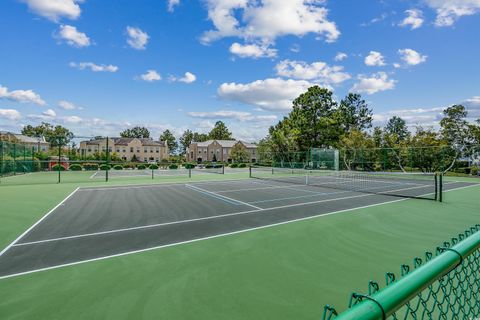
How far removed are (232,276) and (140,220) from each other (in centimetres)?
541

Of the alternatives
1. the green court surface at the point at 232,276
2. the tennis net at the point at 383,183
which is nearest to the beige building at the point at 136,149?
the tennis net at the point at 383,183

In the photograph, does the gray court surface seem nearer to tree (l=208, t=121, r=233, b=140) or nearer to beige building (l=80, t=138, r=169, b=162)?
beige building (l=80, t=138, r=169, b=162)

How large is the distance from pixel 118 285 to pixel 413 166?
31.2 meters

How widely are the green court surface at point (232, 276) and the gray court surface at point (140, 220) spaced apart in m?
0.60

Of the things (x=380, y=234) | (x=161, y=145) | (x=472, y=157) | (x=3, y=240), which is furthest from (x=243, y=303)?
(x=161, y=145)

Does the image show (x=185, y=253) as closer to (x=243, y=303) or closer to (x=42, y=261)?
(x=243, y=303)

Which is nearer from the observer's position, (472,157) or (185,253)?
(185,253)

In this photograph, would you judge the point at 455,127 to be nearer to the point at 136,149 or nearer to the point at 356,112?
the point at 356,112

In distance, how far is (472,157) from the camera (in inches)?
1156

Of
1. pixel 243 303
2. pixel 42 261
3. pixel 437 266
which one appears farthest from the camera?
pixel 42 261

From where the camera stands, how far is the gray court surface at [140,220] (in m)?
6.34

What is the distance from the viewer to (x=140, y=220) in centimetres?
944

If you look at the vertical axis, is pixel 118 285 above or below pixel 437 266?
below

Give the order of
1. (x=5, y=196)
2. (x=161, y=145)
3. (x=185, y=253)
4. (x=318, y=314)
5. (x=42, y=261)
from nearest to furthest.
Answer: (x=318, y=314), (x=42, y=261), (x=185, y=253), (x=5, y=196), (x=161, y=145)
